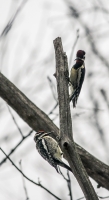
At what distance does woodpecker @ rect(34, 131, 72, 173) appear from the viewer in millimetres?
4031

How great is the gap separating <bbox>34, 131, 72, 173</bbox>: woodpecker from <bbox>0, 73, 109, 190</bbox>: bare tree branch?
0.35 feet

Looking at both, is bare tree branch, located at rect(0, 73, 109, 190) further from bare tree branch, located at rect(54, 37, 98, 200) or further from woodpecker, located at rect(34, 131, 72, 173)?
bare tree branch, located at rect(54, 37, 98, 200)

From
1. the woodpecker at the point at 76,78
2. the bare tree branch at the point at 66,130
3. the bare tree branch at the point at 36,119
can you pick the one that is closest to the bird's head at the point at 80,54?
the woodpecker at the point at 76,78

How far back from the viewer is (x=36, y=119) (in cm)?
399

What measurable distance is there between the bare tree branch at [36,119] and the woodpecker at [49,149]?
107 millimetres

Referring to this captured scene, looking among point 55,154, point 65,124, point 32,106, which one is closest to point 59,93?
point 65,124

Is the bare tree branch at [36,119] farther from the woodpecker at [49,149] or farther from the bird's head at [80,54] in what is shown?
the bird's head at [80,54]

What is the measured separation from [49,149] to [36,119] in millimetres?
506

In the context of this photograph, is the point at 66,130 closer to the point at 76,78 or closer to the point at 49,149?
the point at 49,149

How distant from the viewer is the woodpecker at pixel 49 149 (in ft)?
13.2

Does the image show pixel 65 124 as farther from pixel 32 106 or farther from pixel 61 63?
pixel 32 106

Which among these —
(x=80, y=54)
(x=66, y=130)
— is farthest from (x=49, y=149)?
(x=66, y=130)

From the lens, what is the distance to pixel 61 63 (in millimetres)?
3100

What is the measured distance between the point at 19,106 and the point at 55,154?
0.66 metres
